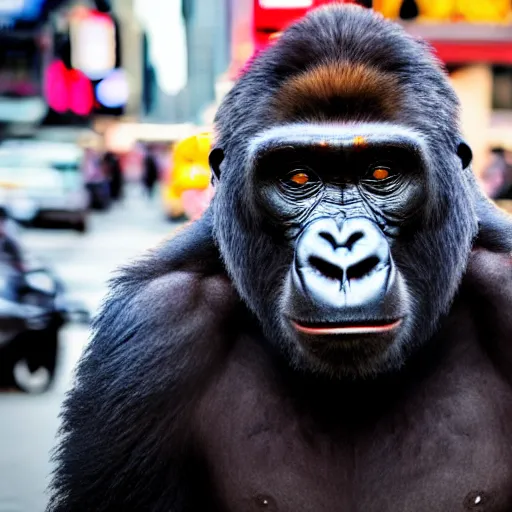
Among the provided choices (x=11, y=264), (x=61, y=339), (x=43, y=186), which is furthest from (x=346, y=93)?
(x=43, y=186)

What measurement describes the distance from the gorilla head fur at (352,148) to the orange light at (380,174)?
0.05 meters

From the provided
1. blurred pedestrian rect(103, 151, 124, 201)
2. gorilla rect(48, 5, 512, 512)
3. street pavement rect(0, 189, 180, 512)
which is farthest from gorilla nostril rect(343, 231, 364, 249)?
blurred pedestrian rect(103, 151, 124, 201)

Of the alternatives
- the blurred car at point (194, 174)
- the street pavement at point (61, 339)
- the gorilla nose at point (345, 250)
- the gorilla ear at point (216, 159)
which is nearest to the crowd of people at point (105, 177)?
the street pavement at point (61, 339)

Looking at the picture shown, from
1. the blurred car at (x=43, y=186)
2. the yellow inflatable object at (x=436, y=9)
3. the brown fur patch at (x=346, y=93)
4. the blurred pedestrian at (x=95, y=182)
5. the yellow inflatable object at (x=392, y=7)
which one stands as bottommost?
the blurred pedestrian at (x=95, y=182)

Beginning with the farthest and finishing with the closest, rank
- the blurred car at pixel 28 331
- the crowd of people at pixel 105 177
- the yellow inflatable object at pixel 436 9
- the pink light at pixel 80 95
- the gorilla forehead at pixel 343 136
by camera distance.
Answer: the crowd of people at pixel 105 177 < the pink light at pixel 80 95 < the yellow inflatable object at pixel 436 9 < the blurred car at pixel 28 331 < the gorilla forehead at pixel 343 136

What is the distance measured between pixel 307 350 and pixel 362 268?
258mm

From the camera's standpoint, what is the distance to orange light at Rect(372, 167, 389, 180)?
2.69 meters

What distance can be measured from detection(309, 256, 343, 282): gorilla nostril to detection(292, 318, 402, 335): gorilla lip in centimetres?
10

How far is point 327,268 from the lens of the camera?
2.41 meters

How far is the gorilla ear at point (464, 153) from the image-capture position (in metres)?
2.84

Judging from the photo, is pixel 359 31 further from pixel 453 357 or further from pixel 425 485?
pixel 425 485

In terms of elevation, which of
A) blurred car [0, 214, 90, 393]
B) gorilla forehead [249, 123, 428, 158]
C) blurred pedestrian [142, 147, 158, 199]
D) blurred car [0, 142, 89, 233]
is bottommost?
blurred pedestrian [142, 147, 158, 199]

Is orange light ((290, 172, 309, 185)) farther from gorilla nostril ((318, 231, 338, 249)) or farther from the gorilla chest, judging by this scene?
the gorilla chest

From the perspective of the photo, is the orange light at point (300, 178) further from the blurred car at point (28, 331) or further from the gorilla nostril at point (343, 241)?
the blurred car at point (28, 331)
